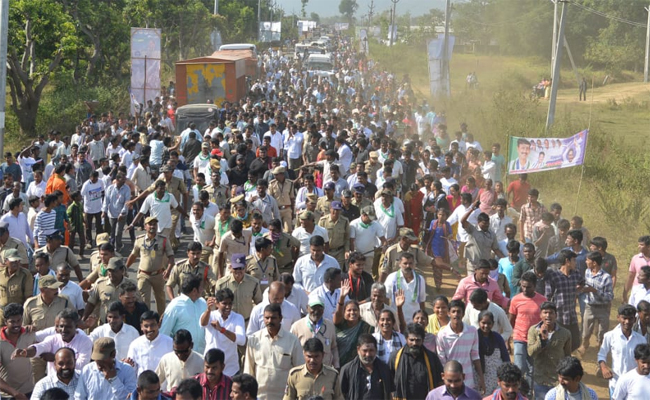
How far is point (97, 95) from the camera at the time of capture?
3469 centimetres

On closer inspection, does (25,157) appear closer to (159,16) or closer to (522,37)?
(159,16)

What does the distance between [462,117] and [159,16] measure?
20.3 m

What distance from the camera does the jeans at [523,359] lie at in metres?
8.12

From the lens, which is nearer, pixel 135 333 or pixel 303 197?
pixel 135 333

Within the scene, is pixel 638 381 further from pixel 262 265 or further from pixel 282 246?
pixel 282 246

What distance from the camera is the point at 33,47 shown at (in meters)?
29.7

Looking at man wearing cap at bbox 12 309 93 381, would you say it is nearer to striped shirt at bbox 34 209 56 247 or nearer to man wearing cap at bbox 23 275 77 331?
man wearing cap at bbox 23 275 77 331

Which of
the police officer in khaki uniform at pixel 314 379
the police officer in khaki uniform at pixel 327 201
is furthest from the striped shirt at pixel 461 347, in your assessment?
the police officer in khaki uniform at pixel 327 201

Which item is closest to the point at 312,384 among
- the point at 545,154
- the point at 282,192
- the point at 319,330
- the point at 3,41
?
the point at 319,330

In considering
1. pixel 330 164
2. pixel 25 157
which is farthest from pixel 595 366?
pixel 25 157

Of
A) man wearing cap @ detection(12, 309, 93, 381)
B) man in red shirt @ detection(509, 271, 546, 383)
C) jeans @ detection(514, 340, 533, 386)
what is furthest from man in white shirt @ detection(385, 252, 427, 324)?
man wearing cap @ detection(12, 309, 93, 381)

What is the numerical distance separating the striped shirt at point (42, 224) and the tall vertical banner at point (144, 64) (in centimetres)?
1649

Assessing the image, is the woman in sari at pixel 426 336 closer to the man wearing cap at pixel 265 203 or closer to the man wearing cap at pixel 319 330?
the man wearing cap at pixel 319 330

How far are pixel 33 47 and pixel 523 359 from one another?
25.3m
